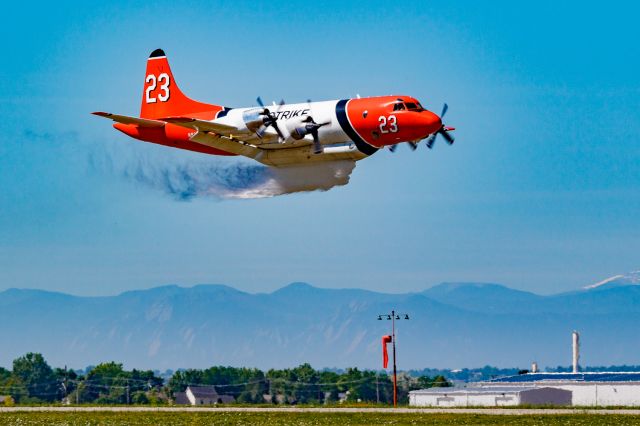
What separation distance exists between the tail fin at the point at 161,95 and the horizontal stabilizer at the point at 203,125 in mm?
7977

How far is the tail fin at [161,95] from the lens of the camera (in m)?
86.2

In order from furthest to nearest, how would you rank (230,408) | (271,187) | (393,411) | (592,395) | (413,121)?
1. (592,395)
2. (230,408)
3. (393,411)
4. (271,187)
5. (413,121)

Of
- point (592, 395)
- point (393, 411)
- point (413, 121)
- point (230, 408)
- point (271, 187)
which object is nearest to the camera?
point (413, 121)

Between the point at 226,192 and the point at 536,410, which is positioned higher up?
the point at 226,192

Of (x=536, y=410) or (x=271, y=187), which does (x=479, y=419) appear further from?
(x=271, y=187)

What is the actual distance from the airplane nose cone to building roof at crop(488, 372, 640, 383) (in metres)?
73.8

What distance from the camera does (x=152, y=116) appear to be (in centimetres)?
8819

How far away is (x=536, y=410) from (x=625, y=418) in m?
11.6

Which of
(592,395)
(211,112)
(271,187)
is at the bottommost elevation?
(592,395)

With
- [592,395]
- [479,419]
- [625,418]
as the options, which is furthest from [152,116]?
[592,395]

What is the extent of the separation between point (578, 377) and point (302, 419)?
3103 inches

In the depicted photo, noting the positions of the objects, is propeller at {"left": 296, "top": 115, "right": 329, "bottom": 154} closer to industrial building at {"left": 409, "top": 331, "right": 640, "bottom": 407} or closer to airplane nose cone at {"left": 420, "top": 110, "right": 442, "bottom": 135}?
airplane nose cone at {"left": 420, "top": 110, "right": 442, "bottom": 135}

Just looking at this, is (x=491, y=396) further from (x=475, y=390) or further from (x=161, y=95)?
(x=161, y=95)

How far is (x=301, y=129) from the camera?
7488 centimetres
